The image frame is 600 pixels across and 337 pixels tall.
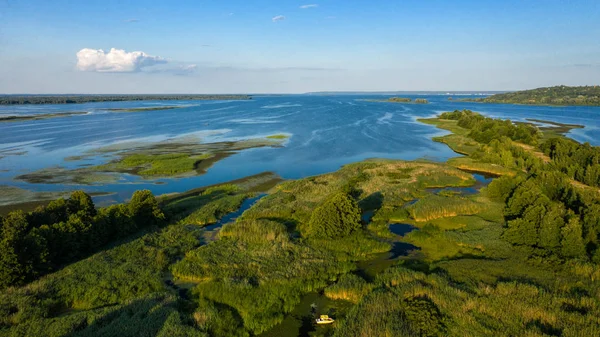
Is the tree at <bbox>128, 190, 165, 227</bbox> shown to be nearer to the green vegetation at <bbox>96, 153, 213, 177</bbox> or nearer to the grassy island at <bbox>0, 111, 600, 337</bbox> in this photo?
the grassy island at <bbox>0, 111, 600, 337</bbox>

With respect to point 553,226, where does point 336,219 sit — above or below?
below

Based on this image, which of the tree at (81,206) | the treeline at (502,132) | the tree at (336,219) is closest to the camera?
the tree at (81,206)

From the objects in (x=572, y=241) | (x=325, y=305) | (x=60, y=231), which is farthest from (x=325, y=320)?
(x=60, y=231)

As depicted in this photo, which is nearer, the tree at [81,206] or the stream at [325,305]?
the stream at [325,305]

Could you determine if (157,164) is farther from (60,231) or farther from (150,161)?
(60,231)

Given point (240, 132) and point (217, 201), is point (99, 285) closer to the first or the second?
point (217, 201)

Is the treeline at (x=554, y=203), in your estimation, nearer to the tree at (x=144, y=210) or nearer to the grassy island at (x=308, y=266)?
the grassy island at (x=308, y=266)

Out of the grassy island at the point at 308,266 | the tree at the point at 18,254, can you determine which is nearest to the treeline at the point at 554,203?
the grassy island at the point at 308,266

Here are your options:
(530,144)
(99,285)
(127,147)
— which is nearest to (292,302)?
(99,285)
